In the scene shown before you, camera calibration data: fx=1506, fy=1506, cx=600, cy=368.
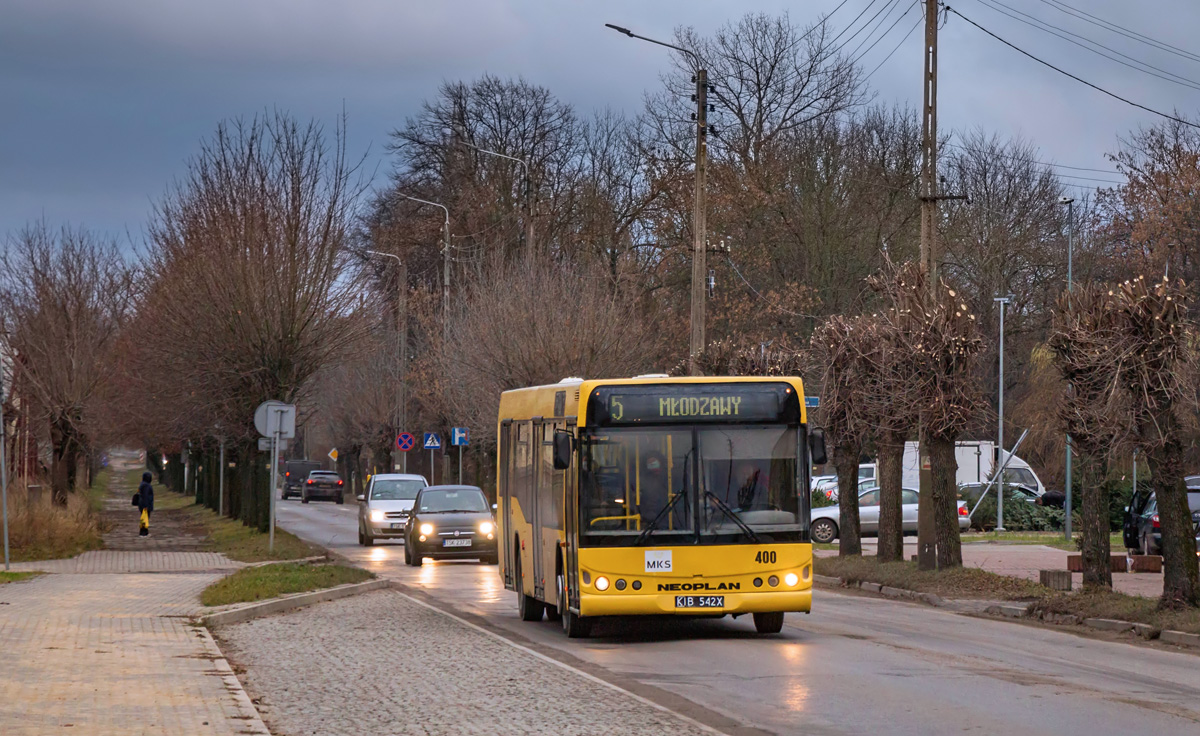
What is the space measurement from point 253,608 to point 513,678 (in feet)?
23.5

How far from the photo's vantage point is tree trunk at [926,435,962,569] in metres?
23.1

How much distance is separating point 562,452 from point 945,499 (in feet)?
33.9

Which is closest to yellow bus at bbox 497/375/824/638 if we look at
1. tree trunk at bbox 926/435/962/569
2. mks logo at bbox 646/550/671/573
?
mks logo at bbox 646/550/671/573

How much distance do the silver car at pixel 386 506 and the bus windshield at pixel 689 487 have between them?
21442 millimetres

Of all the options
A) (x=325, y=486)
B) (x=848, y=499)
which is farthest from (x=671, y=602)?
(x=325, y=486)

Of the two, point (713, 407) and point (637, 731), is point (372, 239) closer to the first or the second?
point (713, 407)

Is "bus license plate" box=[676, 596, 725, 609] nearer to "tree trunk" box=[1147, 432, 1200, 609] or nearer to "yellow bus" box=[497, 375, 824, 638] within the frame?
"yellow bus" box=[497, 375, 824, 638]

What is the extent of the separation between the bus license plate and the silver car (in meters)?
21.7

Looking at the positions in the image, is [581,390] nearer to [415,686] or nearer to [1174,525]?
[415,686]

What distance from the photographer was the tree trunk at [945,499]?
2309cm

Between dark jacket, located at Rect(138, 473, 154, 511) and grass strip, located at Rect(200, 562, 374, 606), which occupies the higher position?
dark jacket, located at Rect(138, 473, 154, 511)

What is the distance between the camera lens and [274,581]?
842 inches

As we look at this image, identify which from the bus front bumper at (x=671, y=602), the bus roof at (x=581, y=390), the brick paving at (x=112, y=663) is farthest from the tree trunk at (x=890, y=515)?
the brick paving at (x=112, y=663)

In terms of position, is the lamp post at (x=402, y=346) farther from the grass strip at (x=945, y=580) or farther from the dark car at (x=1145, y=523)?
the grass strip at (x=945, y=580)
